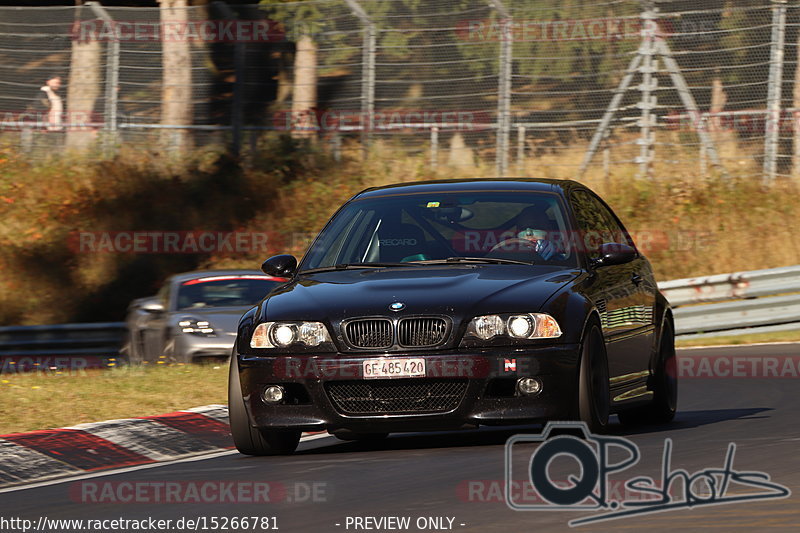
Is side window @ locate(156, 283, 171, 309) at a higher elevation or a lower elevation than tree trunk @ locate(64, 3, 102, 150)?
lower

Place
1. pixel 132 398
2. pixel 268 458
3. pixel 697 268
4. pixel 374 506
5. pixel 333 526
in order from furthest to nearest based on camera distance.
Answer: pixel 697 268 < pixel 132 398 < pixel 268 458 < pixel 374 506 < pixel 333 526

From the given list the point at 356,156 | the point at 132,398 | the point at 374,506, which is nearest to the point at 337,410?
the point at 374,506

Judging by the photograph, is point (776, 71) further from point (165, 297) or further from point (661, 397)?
point (661, 397)

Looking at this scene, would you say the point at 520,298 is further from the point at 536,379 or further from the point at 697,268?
the point at 697,268

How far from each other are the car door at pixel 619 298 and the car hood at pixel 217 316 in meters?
6.89

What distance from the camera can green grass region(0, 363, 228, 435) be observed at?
1117 cm

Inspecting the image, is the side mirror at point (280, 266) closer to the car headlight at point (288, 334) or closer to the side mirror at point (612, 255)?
the car headlight at point (288, 334)

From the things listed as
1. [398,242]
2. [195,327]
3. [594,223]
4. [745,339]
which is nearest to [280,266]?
[398,242]

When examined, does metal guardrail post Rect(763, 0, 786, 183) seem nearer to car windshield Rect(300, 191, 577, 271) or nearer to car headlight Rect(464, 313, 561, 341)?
car windshield Rect(300, 191, 577, 271)

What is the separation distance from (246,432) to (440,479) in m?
1.72

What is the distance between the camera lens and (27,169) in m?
29.8

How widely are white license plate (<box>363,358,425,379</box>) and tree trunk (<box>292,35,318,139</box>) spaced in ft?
62.8

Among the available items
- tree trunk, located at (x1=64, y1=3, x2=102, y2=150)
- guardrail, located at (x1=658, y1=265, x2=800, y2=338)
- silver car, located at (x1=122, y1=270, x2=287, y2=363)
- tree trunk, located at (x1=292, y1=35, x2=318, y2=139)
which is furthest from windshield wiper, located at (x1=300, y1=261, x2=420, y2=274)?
tree trunk, located at (x1=64, y1=3, x2=102, y2=150)

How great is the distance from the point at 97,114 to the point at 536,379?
68.8 ft
